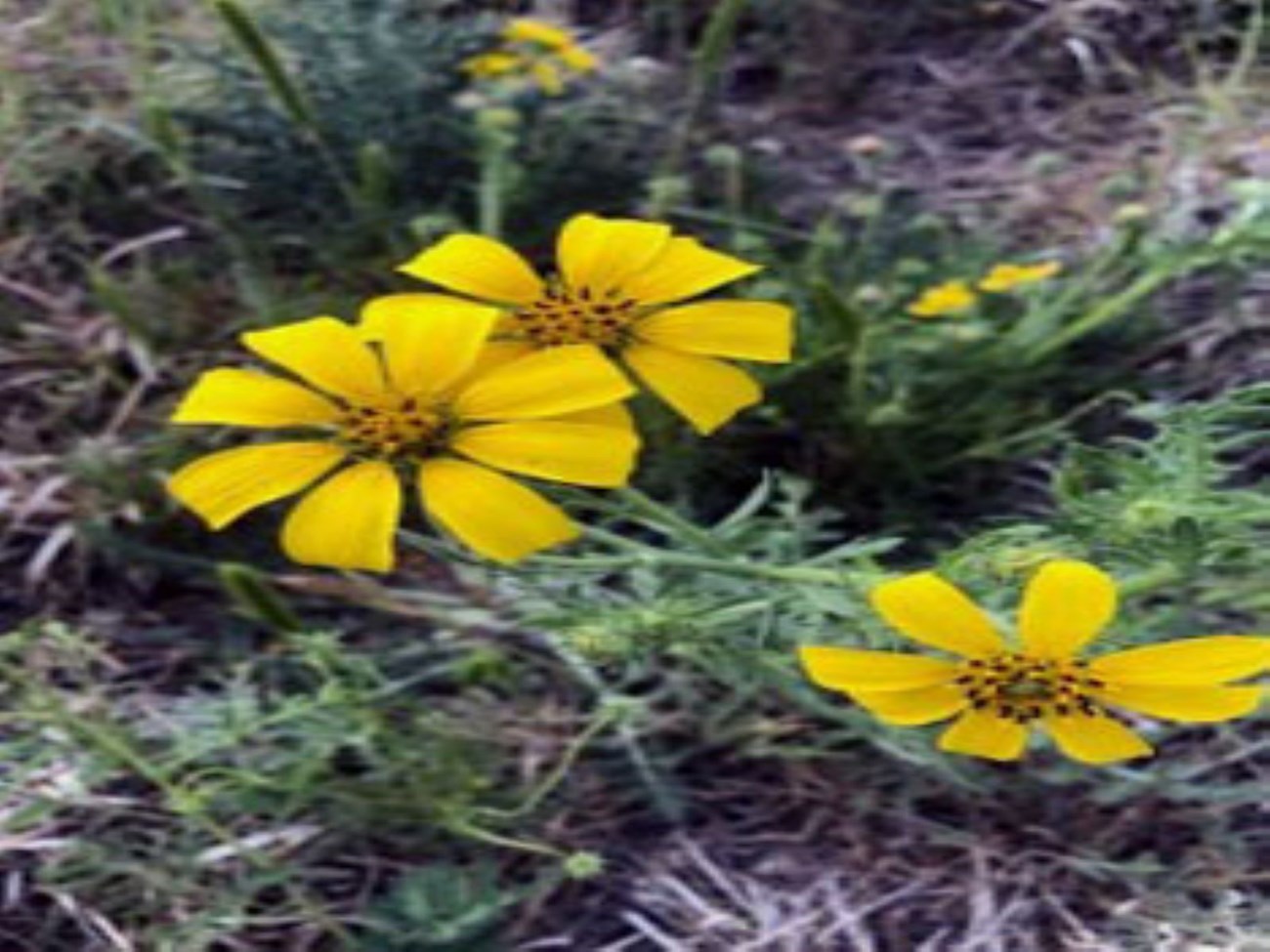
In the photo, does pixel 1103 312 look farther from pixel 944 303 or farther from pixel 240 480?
pixel 240 480

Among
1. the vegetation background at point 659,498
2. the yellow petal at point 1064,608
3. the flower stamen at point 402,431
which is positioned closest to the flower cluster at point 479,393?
the flower stamen at point 402,431

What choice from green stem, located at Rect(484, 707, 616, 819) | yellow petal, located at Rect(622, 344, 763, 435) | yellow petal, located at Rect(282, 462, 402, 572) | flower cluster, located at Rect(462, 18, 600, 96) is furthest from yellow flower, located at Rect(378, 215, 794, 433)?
flower cluster, located at Rect(462, 18, 600, 96)

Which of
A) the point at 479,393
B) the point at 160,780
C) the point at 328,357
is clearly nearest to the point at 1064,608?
the point at 479,393

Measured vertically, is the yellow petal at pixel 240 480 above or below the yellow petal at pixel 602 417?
below

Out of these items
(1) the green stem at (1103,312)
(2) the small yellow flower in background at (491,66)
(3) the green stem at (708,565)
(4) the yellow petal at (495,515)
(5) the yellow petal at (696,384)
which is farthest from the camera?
(2) the small yellow flower in background at (491,66)

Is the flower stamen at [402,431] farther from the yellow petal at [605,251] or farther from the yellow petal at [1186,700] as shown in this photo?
the yellow petal at [1186,700]
